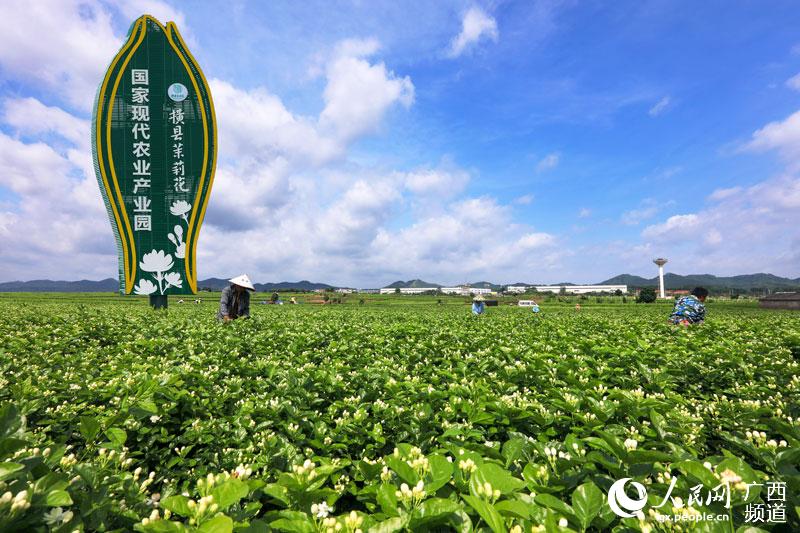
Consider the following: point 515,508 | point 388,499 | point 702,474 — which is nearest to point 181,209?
point 388,499

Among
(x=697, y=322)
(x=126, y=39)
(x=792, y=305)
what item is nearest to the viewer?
(x=697, y=322)

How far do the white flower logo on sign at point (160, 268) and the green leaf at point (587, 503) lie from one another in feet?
63.0

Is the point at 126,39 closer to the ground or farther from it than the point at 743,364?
farther from it

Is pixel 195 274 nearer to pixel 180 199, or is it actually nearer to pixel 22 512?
pixel 180 199

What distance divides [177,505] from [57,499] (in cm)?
42

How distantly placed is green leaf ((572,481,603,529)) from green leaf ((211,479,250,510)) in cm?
148

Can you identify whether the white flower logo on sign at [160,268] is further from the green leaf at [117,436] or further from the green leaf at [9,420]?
the green leaf at [9,420]

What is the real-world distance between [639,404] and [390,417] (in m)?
2.19

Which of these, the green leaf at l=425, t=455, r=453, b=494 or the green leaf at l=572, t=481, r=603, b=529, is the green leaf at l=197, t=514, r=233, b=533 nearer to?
the green leaf at l=425, t=455, r=453, b=494

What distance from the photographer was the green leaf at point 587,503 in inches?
62.3

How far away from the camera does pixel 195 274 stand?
1739 cm

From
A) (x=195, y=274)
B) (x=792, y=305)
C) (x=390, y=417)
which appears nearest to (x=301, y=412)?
(x=390, y=417)

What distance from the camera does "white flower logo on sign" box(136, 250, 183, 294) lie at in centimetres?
1678

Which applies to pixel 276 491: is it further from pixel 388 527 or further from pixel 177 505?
pixel 388 527
